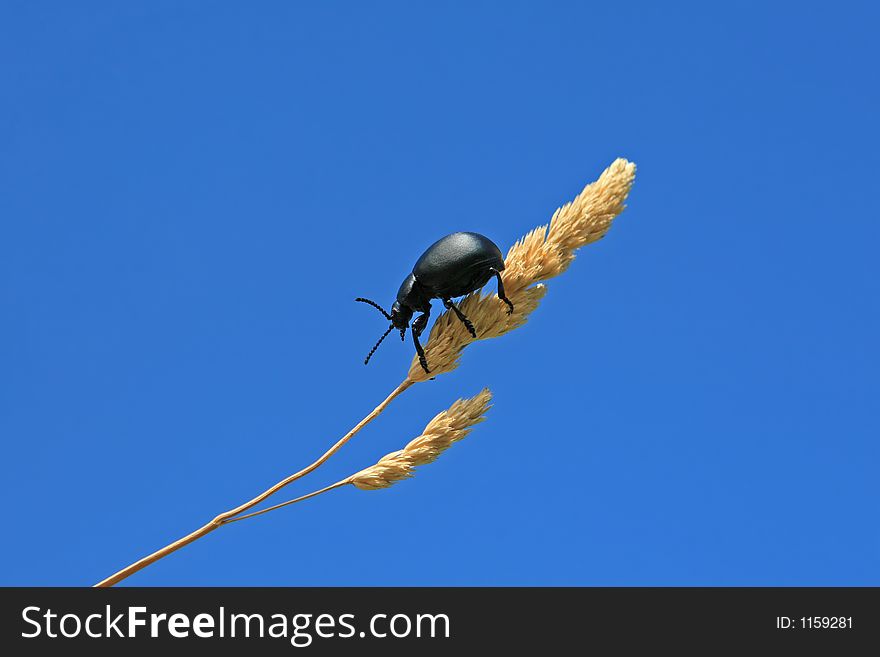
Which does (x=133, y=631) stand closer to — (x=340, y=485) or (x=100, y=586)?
(x=100, y=586)

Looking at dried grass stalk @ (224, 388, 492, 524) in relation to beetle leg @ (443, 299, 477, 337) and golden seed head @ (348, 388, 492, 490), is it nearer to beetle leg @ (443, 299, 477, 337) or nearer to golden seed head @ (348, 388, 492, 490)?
golden seed head @ (348, 388, 492, 490)

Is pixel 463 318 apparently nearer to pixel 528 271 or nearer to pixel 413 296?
pixel 528 271

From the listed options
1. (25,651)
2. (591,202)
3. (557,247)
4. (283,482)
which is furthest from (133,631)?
(591,202)

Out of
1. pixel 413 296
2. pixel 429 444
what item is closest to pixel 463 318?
pixel 429 444

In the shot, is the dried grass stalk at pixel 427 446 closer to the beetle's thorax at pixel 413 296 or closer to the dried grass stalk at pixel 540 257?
the dried grass stalk at pixel 540 257

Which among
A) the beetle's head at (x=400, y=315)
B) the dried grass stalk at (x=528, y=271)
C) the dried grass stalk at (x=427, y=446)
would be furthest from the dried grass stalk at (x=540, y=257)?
the beetle's head at (x=400, y=315)
